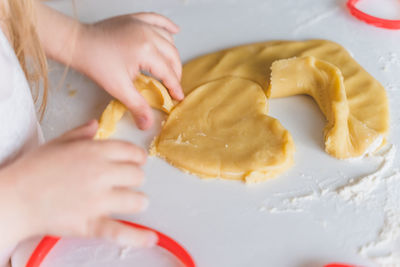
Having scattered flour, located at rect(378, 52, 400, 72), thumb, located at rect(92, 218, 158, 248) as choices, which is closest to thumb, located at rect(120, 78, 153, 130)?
thumb, located at rect(92, 218, 158, 248)

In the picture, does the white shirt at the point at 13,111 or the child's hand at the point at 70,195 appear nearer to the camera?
the child's hand at the point at 70,195

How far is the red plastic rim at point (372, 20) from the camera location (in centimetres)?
81

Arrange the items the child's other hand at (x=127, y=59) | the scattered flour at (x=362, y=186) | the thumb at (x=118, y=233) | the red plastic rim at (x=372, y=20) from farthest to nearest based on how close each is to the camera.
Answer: the red plastic rim at (x=372, y=20), the child's other hand at (x=127, y=59), the scattered flour at (x=362, y=186), the thumb at (x=118, y=233)

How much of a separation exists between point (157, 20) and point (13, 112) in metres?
0.26

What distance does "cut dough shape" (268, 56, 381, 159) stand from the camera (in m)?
0.62

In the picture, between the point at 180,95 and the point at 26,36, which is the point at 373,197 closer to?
the point at 180,95

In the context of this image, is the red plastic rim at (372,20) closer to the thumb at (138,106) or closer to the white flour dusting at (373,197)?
the white flour dusting at (373,197)

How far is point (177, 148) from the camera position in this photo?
2.09ft

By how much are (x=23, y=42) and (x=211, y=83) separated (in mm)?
261

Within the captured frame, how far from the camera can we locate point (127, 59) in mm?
698

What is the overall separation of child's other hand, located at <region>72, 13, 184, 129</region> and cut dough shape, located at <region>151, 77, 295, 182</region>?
1.6 inches

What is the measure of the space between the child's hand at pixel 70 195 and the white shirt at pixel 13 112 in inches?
5.7

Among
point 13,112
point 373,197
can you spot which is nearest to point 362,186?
point 373,197

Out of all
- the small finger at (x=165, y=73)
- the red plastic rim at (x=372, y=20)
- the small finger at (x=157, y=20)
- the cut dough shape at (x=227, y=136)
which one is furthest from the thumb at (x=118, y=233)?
the red plastic rim at (x=372, y=20)
